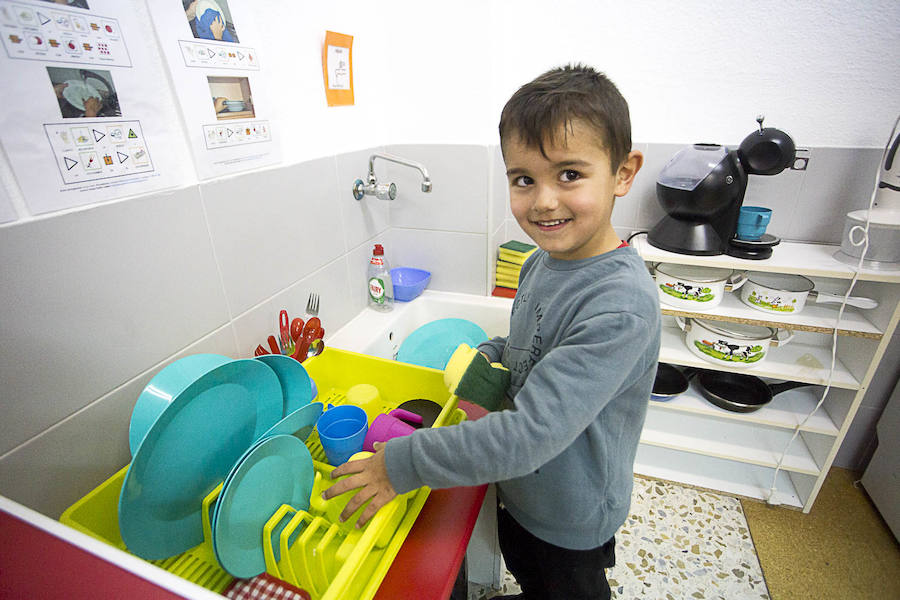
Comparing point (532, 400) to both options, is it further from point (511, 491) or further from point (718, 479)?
point (718, 479)

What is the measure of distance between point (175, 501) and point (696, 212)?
132 cm

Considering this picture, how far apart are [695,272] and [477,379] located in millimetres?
933

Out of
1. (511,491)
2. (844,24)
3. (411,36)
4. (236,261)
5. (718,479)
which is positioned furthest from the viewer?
(718,479)

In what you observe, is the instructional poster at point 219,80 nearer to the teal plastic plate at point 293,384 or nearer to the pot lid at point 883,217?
the teal plastic plate at point 293,384

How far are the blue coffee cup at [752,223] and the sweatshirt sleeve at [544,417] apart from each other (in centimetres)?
91

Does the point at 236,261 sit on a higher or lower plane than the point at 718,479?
higher

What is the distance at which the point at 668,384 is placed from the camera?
4.81ft

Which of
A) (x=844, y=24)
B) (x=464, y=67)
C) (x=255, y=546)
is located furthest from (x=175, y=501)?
(x=844, y=24)

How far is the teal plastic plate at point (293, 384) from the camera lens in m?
0.68

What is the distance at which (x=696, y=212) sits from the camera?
1.18 meters

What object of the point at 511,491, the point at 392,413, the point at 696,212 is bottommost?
the point at 511,491

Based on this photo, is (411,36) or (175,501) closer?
(175,501)

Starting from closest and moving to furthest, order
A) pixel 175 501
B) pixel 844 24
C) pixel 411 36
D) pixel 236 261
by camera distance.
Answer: pixel 175 501
pixel 236 261
pixel 844 24
pixel 411 36

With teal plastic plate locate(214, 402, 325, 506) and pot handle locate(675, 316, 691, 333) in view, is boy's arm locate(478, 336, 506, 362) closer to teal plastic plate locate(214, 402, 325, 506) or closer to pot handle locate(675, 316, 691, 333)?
teal plastic plate locate(214, 402, 325, 506)
